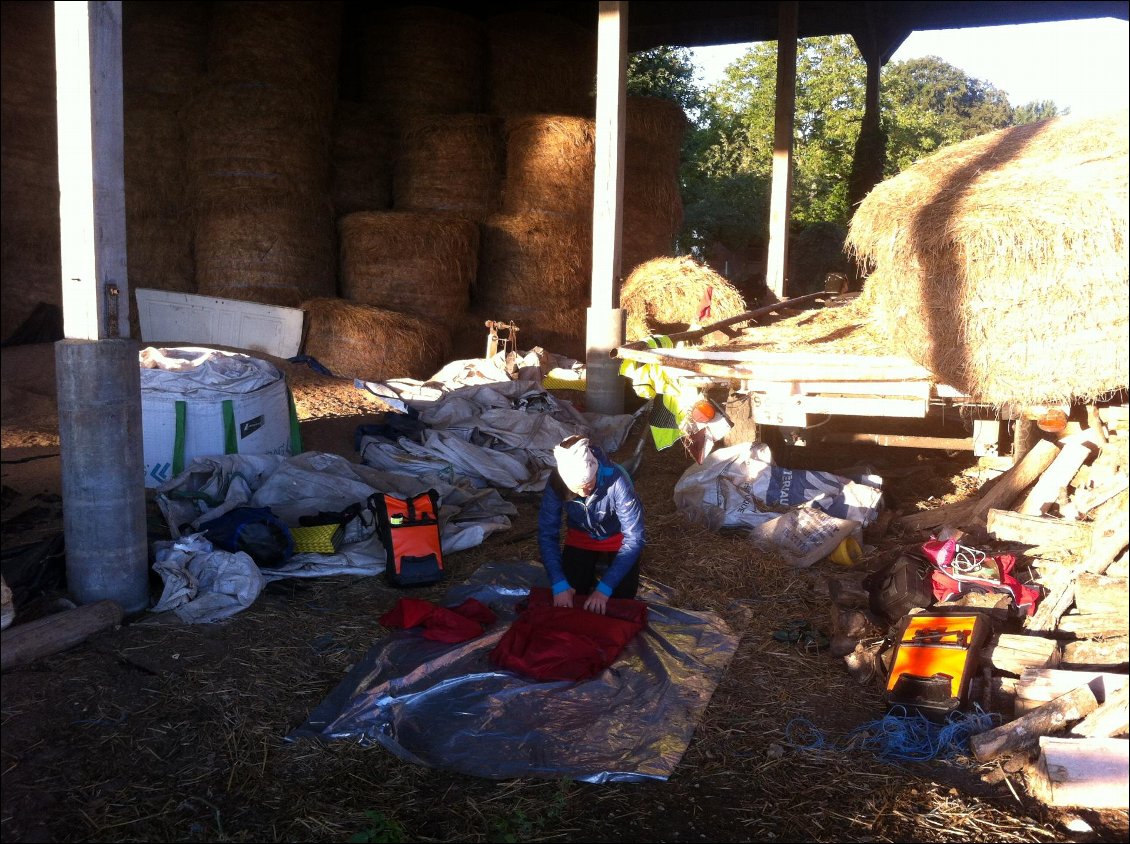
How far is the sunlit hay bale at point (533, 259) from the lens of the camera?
11.7m

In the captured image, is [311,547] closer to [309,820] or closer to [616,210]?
[309,820]

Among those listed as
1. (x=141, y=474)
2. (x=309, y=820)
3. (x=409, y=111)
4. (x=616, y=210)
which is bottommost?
(x=309, y=820)

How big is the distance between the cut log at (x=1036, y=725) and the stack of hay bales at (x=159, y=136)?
32.7 feet

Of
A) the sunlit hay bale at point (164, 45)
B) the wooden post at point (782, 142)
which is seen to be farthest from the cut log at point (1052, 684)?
the sunlit hay bale at point (164, 45)

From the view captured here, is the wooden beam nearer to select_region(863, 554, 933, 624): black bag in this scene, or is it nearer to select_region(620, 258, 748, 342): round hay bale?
select_region(863, 554, 933, 624): black bag

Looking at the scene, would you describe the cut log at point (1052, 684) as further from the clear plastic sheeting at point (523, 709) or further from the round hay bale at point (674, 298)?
the round hay bale at point (674, 298)

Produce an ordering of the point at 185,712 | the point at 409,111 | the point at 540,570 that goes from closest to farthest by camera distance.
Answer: the point at 185,712, the point at 540,570, the point at 409,111

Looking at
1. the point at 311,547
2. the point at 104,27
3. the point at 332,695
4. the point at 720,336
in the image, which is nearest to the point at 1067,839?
the point at 332,695

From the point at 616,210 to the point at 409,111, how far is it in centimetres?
481

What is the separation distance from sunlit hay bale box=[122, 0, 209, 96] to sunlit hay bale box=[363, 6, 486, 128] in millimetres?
2121

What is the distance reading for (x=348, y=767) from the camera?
3.47 metres

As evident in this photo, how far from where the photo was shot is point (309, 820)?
10.3ft

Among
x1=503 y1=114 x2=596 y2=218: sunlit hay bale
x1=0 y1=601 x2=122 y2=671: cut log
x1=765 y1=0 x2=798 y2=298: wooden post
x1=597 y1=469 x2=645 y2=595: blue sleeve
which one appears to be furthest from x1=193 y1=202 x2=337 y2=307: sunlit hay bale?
x1=597 y1=469 x2=645 y2=595: blue sleeve

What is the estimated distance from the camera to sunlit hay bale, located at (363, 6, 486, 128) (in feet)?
40.1
